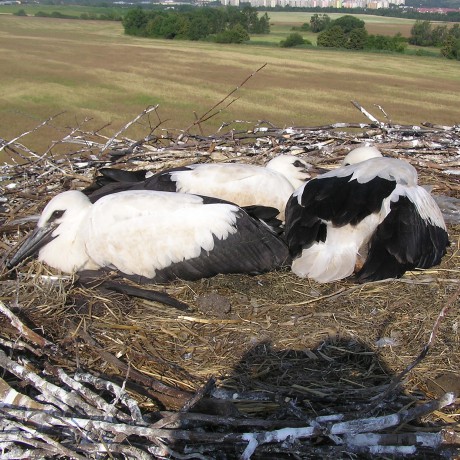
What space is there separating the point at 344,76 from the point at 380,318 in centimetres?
3229

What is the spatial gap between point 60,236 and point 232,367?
1.59 meters

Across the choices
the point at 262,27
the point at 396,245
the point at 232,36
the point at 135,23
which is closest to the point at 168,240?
the point at 396,245

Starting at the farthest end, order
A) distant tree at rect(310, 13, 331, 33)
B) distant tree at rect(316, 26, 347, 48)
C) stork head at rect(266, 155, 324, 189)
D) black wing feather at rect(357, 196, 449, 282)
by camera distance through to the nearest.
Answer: distant tree at rect(310, 13, 331, 33)
distant tree at rect(316, 26, 347, 48)
stork head at rect(266, 155, 324, 189)
black wing feather at rect(357, 196, 449, 282)

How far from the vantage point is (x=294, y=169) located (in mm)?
4680

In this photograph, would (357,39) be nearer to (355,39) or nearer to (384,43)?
(355,39)

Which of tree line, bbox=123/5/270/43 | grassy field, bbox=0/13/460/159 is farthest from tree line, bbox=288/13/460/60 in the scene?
tree line, bbox=123/5/270/43

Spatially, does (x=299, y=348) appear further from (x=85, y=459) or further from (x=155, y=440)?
(x=85, y=459)

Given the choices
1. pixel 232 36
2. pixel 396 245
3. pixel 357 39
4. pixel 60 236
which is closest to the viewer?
pixel 396 245

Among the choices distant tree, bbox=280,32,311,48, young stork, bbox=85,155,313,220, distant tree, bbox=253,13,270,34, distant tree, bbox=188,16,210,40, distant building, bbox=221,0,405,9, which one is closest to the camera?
young stork, bbox=85,155,313,220

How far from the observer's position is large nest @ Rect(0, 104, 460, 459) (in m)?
2.33

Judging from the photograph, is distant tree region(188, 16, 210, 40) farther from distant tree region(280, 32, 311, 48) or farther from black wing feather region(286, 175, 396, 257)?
black wing feather region(286, 175, 396, 257)

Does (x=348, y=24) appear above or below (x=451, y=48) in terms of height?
above

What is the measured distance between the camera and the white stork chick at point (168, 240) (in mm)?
3725

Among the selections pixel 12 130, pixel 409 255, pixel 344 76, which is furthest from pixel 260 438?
pixel 344 76
